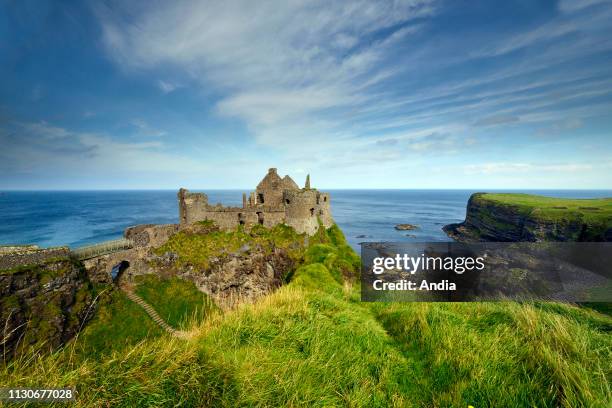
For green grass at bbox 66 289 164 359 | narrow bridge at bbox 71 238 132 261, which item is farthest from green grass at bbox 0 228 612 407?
narrow bridge at bbox 71 238 132 261

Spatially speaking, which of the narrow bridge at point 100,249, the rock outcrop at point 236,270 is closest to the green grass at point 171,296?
the rock outcrop at point 236,270

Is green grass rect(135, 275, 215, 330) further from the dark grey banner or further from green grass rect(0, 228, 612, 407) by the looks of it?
green grass rect(0, 228, 612, 407)

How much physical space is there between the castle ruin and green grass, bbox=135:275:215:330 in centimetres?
804

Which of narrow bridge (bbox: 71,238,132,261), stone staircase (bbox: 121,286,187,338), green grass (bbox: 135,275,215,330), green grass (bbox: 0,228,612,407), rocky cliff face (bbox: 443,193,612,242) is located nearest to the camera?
green grass (bbox: 0,228,612,407)

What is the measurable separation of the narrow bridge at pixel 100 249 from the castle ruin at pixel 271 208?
6.81 metres

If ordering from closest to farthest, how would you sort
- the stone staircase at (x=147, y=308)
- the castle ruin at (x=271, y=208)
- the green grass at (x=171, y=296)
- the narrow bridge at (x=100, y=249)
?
the stone staircase at (x=147, y=308) → the narrow bridge at (x=100, y=249) → the green grass at (x=171, y=296) → the castle ruin at (x=271, y=208)

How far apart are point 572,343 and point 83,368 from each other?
27.7ft

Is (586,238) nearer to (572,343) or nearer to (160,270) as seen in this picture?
(572,343)

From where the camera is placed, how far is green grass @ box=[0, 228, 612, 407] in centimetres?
371

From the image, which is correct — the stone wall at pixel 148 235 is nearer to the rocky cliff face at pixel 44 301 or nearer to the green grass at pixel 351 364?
the rocky cliff face at pixel 44 301

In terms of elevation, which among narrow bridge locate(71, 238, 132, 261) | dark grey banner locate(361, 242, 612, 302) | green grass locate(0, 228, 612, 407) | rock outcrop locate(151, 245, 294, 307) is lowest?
dark grey banner locate(361, 242, 612, 302)

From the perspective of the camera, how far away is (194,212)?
35031mm

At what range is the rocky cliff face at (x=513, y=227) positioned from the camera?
67.8 metres

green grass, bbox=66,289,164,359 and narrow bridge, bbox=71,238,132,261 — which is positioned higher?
narrow bridge, bbox=71,238,132,261
